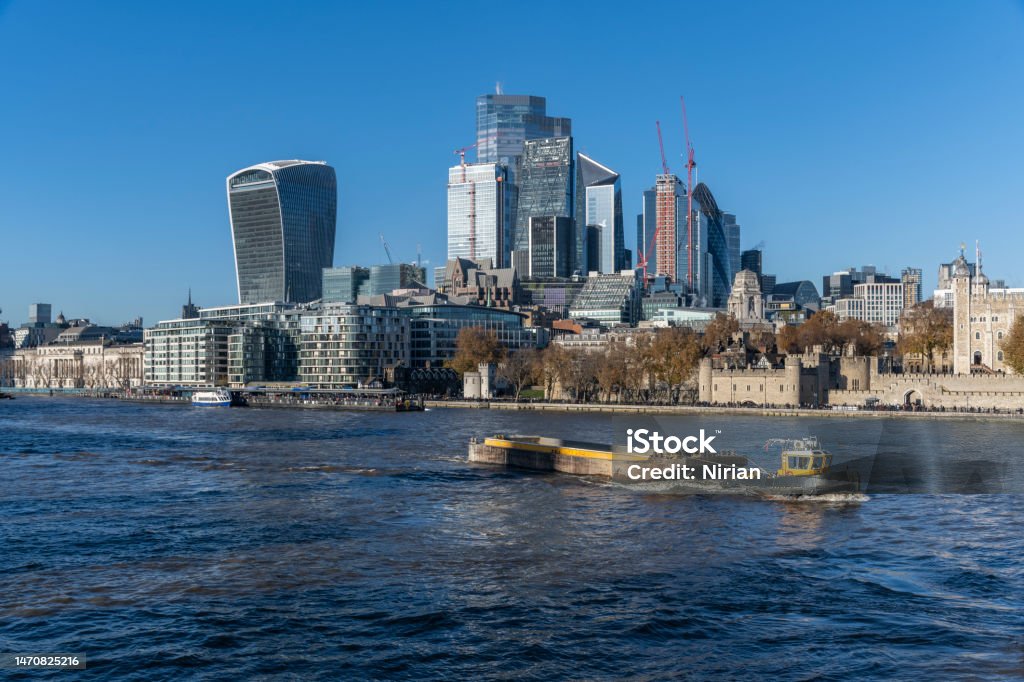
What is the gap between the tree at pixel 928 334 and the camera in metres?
160

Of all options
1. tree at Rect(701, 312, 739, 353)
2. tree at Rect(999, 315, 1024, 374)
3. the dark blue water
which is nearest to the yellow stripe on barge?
the dark blue water

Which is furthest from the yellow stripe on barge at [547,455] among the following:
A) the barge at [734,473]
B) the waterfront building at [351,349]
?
the waterfront building at [351,349]

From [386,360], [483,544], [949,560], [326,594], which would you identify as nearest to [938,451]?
[949,560]

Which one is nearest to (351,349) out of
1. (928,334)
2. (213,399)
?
(213,399)

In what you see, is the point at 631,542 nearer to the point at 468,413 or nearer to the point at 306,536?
the point at 306,536

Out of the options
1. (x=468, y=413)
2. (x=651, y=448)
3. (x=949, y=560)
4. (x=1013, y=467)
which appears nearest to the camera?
(x=949, y=560)

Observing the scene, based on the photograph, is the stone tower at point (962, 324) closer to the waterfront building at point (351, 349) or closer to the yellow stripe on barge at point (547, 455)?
the yellow stripe on barge at point (547, 455)

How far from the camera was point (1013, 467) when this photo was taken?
70.0 m

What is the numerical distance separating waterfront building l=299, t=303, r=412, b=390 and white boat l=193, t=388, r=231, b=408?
19.5m

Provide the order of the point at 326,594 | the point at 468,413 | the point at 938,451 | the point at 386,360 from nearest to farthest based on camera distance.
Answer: the point at 326,594, the point at 938,451, the point at 468,413, the point at 386,360

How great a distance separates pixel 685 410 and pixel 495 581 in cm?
10363

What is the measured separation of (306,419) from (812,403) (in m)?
65.9

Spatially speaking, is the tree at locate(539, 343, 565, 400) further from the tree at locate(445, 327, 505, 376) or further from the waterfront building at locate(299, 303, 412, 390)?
the waterfront building at locate(299, 303, 412, 390)

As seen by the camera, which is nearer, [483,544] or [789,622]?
[789,622]
